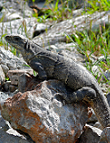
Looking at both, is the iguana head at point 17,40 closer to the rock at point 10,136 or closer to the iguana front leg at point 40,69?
the iguana front leg at point 40,69

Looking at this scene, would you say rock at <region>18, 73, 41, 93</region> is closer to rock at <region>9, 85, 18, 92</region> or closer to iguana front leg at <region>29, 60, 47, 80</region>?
iguana front leg at <region>29, 60, 47, 80</region>

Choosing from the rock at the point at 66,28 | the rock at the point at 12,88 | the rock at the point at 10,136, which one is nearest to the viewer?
the rock at the point at 10,136

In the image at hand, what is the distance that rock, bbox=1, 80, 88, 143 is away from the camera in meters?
3.17

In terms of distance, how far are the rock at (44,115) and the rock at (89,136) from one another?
231 millimetres

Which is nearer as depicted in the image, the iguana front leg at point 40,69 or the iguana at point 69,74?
the iguana at point 69,74

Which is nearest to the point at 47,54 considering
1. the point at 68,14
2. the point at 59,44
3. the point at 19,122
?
the point at 19,122

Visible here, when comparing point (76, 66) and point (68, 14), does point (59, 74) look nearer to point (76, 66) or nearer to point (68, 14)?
point (76, 66)

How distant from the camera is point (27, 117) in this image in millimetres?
3166

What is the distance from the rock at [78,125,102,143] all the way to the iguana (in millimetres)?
258

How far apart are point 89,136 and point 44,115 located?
1021 mm

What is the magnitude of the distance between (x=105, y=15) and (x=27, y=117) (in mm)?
6229

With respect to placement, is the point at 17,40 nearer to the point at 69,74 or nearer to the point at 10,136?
the point at 69,74

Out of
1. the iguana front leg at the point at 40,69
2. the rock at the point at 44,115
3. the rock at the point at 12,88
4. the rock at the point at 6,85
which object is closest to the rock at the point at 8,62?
the rock at the point at 6,85

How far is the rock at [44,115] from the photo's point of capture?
3174 mm
